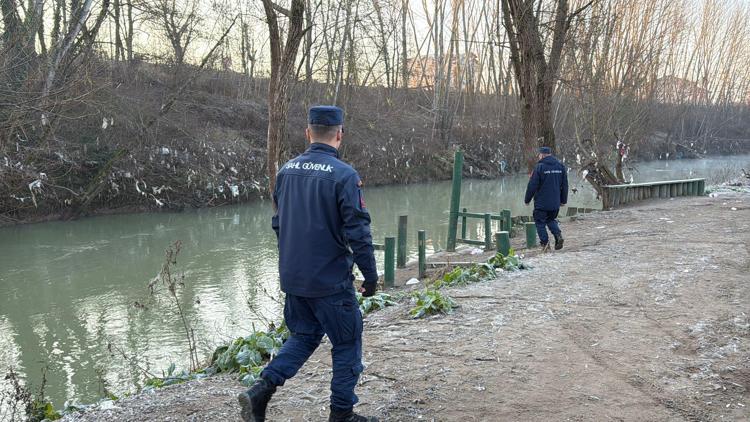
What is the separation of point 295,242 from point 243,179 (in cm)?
2349

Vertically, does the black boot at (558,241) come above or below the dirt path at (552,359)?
above

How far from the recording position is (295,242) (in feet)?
12.5

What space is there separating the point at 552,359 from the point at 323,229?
244 cm

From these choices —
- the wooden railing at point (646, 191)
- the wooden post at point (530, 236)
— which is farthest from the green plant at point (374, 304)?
the wooden railing at point (646, 191)

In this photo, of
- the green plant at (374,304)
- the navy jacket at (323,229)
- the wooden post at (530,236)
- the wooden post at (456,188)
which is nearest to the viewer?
the navy jacket at (323,229)

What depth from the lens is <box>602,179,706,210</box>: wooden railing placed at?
1748 centimetres

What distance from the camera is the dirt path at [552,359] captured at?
4305mm

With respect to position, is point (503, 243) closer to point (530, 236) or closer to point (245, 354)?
point (530, 236)

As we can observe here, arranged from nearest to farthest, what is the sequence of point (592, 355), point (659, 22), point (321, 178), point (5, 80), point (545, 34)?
point (321, 178)
point (592, 355)
point (5, 80)
point (545, 34)
point (659, 22)

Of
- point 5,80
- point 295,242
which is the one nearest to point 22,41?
point 5,80

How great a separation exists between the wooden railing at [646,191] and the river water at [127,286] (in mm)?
4662

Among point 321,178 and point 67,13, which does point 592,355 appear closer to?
point 321,178

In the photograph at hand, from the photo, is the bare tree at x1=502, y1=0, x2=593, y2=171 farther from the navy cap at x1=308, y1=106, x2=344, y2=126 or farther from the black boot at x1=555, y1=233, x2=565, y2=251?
the navy cap at x1=308, y1=106, x2=344, y2=126

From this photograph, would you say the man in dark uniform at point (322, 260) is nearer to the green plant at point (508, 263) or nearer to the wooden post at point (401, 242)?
the green plant at point (508, 263)
